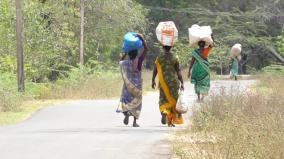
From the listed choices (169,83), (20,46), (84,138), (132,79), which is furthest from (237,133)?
(20,46)

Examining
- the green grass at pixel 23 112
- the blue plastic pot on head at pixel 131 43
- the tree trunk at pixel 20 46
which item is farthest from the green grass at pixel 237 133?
the tree trunk at pixel 20 46

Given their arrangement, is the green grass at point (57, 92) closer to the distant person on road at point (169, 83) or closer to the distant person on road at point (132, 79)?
the distant person on road at point (132, 79)

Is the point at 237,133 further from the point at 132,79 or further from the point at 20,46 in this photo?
the point at 20,46

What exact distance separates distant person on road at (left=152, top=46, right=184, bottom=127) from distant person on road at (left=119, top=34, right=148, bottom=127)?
1.34 feet

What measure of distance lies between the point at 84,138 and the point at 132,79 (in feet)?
9.96

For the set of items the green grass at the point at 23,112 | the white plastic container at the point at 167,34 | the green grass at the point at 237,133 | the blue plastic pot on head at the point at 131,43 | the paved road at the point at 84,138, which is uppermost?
the white plastic container at the point at 167,34

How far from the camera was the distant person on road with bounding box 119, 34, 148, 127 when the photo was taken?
1547cm

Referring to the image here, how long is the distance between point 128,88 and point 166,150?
450cm

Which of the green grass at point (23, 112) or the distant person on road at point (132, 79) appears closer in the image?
the distant person on road at point (132, 79)

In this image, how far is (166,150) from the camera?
36.9 feet

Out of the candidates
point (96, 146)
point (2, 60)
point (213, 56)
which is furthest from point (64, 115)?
point (213, 56)

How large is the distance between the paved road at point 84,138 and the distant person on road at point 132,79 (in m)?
0.45

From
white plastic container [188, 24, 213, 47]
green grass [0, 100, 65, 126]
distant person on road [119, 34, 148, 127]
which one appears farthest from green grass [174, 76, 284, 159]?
green grass [0, 100, 65, 126]

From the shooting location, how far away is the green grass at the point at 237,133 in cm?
838
